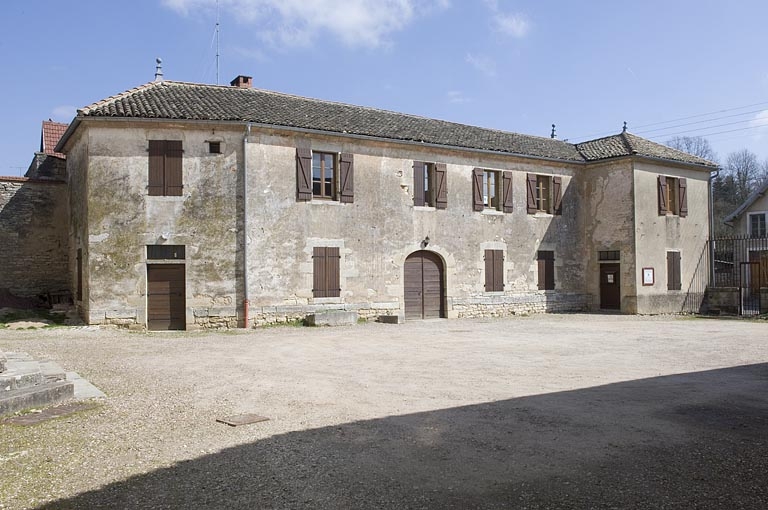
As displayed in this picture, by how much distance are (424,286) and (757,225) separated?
68.3 ft

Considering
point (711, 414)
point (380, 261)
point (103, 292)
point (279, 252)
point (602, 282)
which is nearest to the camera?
point (711, 414)

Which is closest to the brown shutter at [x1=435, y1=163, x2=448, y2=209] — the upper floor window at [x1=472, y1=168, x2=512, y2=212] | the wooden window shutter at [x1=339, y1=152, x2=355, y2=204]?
the upper floor window at [x1=472, y1=168, x2=512, y2=212]

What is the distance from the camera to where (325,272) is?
16125 mm

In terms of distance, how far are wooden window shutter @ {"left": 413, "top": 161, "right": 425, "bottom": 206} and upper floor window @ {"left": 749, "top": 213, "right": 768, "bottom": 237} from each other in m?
20.5

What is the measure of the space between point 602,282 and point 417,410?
16698mm

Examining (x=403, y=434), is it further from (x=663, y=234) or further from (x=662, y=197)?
(x=662, y=197)

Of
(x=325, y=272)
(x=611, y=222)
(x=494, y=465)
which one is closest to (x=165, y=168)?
(x=325, y=272)

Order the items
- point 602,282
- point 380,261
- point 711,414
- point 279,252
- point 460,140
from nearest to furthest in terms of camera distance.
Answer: point 711,414, point 279,252, point 380,261, point 460,140, point 602,282

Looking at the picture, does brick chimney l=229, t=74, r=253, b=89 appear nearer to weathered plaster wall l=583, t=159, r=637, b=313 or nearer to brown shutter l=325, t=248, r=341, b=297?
brown shutter l=325, t=248, r=341, b=297

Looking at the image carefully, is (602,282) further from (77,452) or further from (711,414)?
(77,452)

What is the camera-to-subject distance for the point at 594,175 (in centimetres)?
2134

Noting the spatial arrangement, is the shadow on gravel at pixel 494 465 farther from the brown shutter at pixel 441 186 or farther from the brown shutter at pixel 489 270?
the brown shutter at pixel 489 270

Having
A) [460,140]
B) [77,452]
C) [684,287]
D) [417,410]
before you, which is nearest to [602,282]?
[684,287]

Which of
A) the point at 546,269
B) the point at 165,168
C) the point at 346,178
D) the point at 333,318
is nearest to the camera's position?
the point at 165,168
